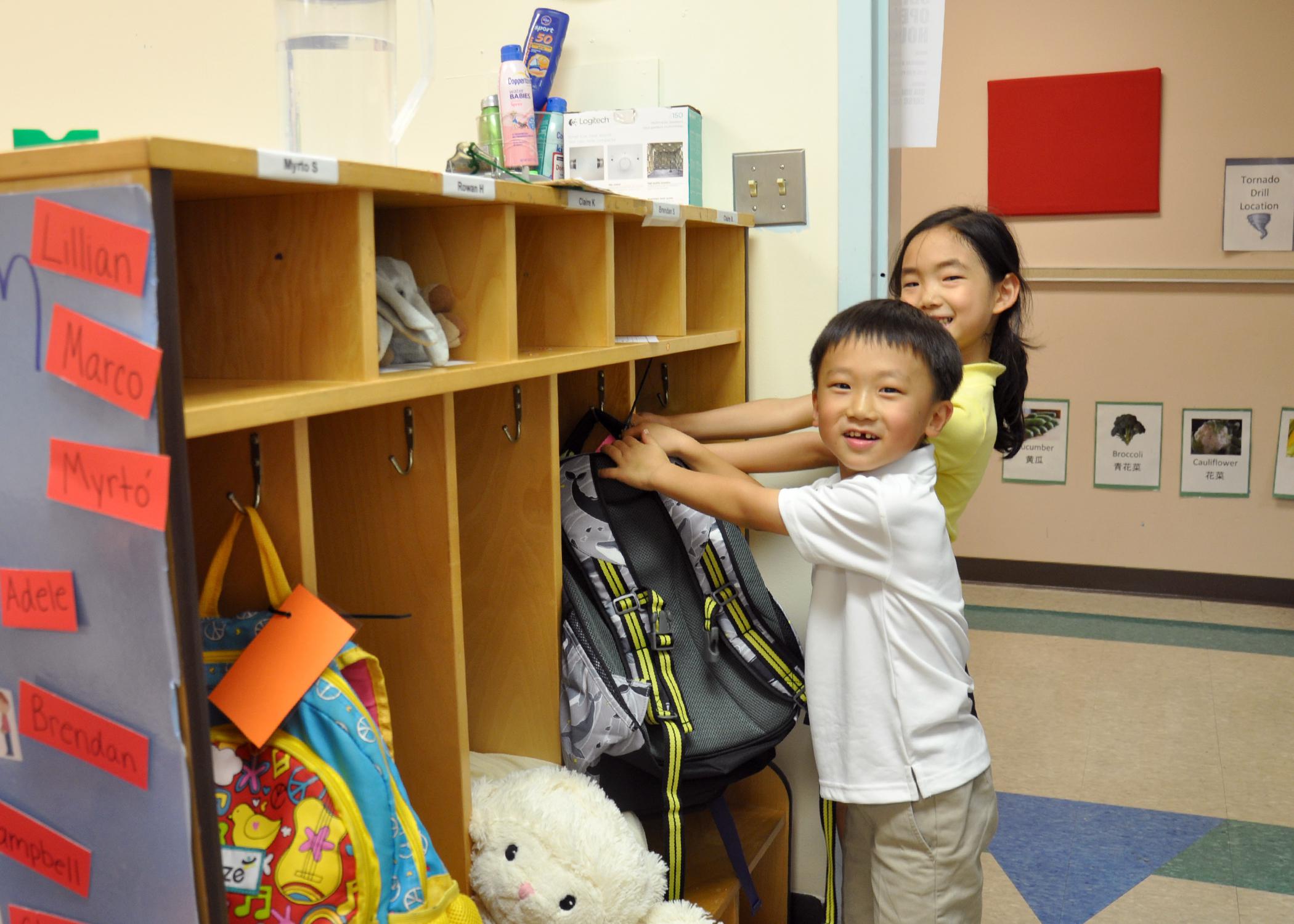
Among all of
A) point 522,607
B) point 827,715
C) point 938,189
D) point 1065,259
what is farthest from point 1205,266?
point 522,607

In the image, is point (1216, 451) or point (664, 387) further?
point (1216, 451)

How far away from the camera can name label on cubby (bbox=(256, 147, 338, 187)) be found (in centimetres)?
83

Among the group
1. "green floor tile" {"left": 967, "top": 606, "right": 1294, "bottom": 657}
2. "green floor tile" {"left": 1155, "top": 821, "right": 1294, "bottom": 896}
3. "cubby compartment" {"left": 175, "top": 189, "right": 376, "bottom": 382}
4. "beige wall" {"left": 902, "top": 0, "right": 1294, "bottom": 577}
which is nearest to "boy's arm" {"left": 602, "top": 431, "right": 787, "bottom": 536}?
"cubby compartment" {"left": 175, "top": 189, "right": 376, "bottom": 382}

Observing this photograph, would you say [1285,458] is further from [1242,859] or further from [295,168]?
[295,168]

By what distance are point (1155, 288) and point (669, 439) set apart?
301 cm

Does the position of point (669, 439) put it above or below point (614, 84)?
below

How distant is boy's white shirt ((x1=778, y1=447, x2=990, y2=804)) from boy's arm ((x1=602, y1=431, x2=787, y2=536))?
0.09 feet

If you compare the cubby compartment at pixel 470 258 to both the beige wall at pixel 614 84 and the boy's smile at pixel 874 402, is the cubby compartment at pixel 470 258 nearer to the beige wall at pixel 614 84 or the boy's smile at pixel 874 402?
the boy's smile at pixel 874 402

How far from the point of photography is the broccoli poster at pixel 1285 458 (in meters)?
3.86

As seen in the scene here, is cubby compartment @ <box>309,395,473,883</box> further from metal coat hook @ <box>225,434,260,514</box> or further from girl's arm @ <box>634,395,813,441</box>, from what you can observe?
girl's arm @ <box>634,395,813,441</box>

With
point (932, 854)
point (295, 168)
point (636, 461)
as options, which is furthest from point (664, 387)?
point (295, 168)

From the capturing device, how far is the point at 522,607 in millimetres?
1464

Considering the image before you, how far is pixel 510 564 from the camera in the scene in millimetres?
1463

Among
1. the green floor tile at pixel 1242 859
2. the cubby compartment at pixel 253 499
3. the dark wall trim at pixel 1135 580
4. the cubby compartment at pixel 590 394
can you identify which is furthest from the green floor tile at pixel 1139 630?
the cubby compartment at pixel 253 499
